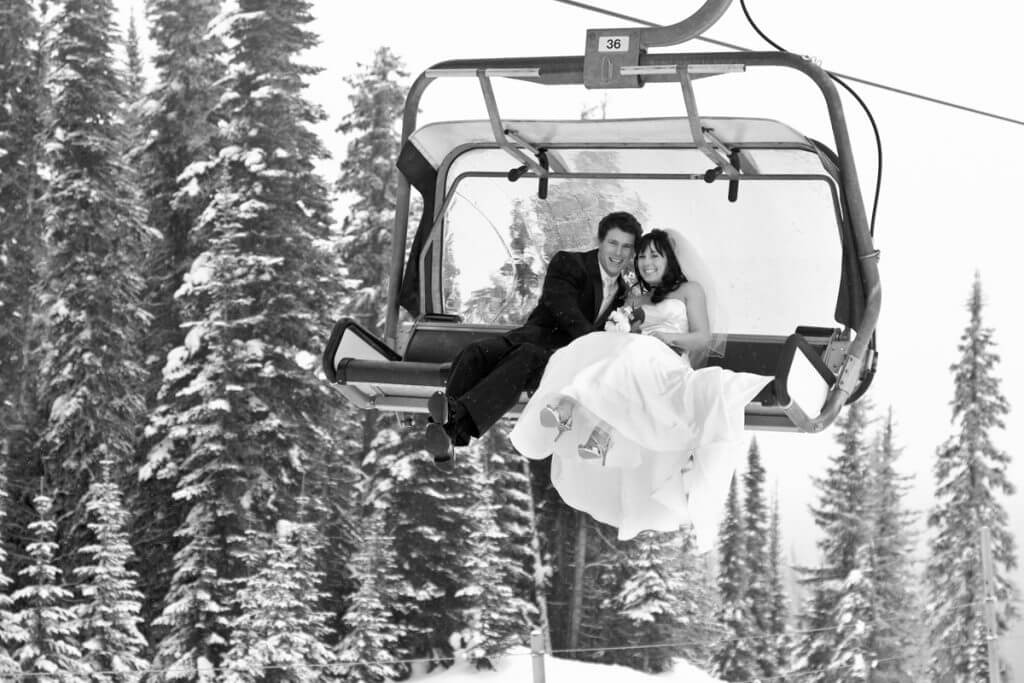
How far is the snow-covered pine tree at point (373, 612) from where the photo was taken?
90.2 feet

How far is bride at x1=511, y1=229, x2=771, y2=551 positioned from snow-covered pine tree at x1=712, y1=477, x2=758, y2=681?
1155 inches

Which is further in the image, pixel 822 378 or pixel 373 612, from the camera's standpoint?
pixel 373 612

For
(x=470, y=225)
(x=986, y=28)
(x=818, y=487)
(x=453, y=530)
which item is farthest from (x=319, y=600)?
(x=986, y=28)

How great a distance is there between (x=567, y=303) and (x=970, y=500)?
2744 cm

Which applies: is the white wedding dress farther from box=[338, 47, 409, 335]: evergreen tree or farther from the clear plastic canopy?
box=[338, 47, 409, 335]: evergreen tree

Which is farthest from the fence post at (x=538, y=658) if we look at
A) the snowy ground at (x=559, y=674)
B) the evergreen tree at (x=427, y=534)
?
the snowy ground at (x=559, y=674)

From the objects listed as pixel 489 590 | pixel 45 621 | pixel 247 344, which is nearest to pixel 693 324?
pixel 247 344

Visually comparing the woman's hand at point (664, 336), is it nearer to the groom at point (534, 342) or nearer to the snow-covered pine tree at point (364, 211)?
the groom at point (534, 342)

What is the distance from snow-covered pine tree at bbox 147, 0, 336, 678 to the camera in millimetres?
26641

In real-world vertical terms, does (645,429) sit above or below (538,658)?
above

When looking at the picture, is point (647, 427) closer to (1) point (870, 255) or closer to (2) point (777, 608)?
(1) point (870, 255)

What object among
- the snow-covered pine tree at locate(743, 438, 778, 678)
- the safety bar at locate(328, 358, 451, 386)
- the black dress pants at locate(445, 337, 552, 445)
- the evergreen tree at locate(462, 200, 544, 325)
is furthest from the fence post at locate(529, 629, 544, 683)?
the snow-covered pine tree at locate(743, 438, 778, 678)

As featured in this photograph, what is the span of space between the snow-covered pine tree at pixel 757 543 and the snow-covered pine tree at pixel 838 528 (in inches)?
91.2

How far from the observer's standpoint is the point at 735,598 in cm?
3550
